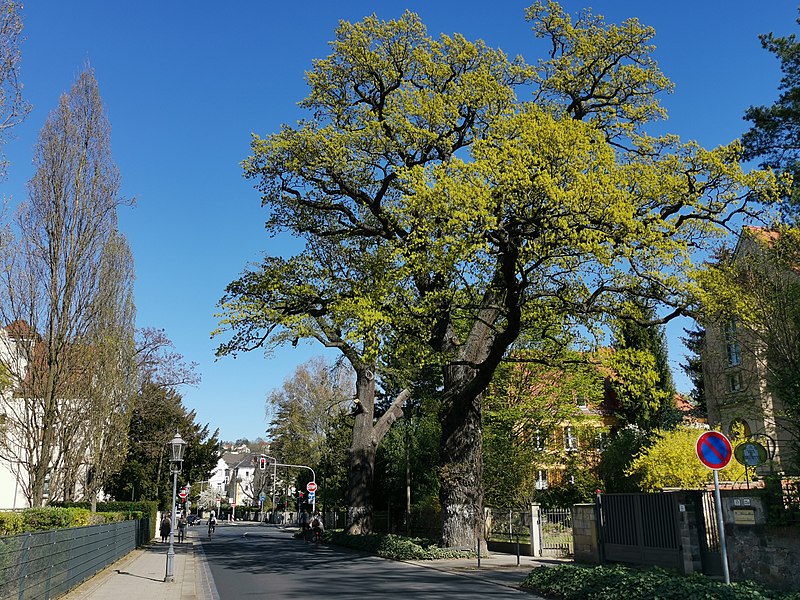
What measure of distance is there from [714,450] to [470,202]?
7994 millimetres

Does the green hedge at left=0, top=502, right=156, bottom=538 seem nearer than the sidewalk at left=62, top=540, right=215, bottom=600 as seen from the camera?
No

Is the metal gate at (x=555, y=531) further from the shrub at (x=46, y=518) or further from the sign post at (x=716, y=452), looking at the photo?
the shrub at (x=46, y=518)

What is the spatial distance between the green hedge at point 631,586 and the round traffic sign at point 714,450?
6.17 ft

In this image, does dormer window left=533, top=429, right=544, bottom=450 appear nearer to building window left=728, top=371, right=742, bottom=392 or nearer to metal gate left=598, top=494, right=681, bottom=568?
building window left=728, top=371, right=742, bottom=392

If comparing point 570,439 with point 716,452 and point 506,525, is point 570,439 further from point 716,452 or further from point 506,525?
point 716,452

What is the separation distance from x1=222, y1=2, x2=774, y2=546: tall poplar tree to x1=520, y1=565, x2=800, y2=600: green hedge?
20.4ft

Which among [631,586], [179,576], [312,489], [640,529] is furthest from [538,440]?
[631,586]

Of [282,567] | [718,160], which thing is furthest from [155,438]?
[718,160]

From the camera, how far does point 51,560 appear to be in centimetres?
1261

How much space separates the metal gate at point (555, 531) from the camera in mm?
23531

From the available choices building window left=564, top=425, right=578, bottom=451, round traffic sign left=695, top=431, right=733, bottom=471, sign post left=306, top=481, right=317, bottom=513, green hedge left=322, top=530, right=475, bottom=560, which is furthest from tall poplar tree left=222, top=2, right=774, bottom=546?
sign post left=306, top=481, right=317, bottom=513

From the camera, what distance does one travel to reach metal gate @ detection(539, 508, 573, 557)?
2353 centimetres

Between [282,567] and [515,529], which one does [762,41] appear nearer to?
[515,529]

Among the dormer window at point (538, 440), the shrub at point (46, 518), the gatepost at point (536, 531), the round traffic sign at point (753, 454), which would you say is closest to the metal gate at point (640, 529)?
the round traffic sign at point (753, 454)
